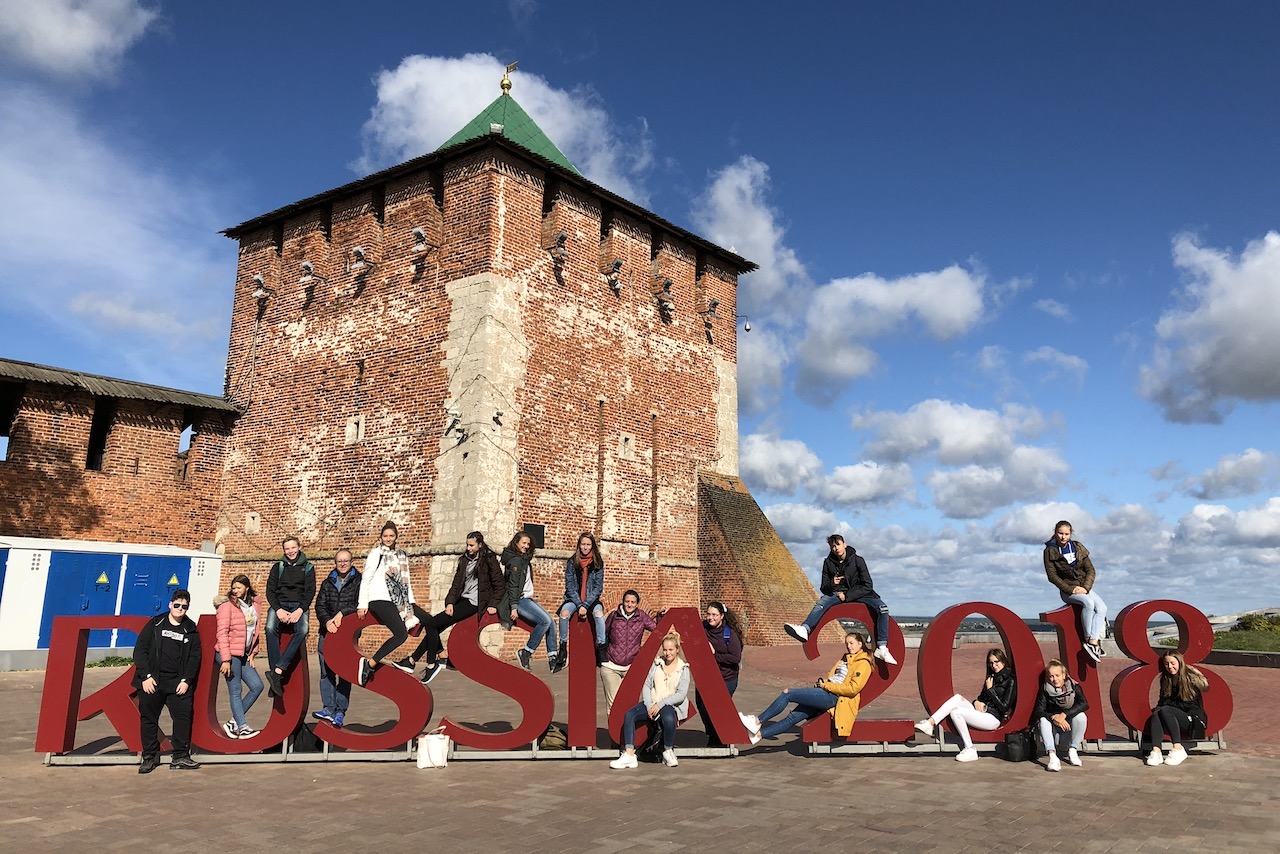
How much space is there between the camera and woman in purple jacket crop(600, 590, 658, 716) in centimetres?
802

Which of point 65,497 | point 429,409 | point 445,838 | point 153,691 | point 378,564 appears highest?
point 429,409

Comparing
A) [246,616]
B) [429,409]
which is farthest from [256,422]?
[246,616]

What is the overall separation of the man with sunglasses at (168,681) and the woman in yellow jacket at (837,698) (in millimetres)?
4779

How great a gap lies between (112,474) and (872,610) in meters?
15.9

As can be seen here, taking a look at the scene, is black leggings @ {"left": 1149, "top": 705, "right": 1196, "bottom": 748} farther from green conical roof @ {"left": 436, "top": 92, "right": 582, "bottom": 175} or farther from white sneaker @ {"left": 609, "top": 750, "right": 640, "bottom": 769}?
green conical roof @ {"left": 436, "top": 92, "right": 582, "bottom": 175}

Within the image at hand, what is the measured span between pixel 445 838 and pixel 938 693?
476 centimetres

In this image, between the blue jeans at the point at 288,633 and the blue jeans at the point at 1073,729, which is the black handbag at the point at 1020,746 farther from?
the blue jeans at the point at 288,633

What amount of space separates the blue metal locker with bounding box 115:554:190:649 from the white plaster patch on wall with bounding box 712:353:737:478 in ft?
38.4

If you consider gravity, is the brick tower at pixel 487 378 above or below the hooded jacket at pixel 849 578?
above

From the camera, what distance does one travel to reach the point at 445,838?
16.6ft

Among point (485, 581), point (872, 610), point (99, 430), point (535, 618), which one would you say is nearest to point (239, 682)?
point (485, 581)

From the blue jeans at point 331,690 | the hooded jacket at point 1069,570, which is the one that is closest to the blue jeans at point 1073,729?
the hooded jacket at point 1069,570

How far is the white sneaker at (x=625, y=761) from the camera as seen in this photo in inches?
282

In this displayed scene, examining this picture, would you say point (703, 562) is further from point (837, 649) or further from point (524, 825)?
point (524, 825)
